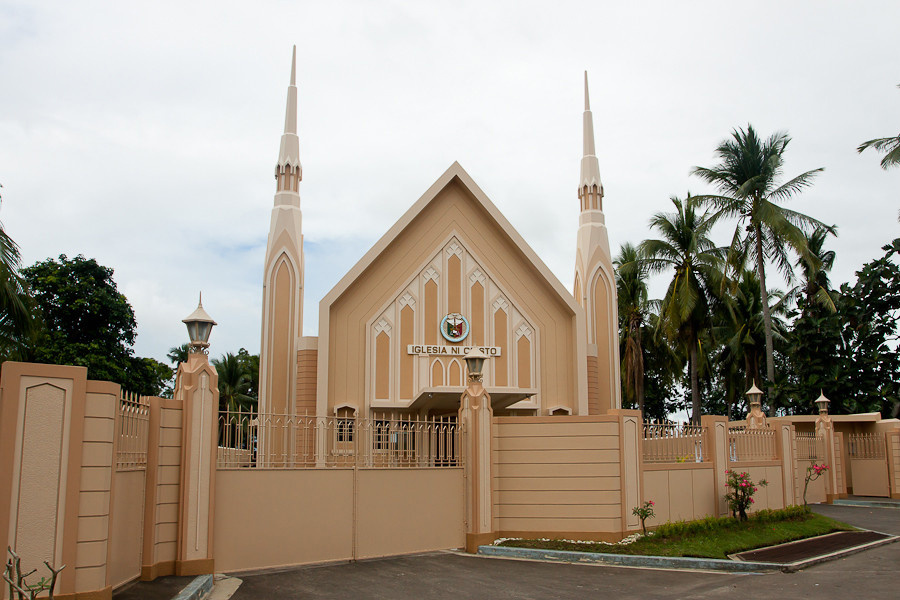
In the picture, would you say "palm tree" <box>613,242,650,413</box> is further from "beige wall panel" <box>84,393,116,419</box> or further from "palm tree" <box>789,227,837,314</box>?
"beige wall panel" <box>84,393,116,419</box>

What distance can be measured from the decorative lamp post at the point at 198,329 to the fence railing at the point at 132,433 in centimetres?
124

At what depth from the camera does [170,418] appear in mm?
10711

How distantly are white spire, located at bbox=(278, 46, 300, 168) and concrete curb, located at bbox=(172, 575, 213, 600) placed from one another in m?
14.5

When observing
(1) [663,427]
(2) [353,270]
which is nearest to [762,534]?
(1) [663,427]

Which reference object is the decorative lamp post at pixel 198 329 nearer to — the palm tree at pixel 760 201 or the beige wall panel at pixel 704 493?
the beige wall panel at pixel 704 493

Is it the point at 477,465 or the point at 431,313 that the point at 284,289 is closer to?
the point at 431,313

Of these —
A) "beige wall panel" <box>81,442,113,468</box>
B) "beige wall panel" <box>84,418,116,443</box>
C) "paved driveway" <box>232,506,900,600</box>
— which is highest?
"beige wall panel" <box>84,418,116,443</box>

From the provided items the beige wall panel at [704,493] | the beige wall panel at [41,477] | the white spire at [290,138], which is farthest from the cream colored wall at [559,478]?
the white spire at [290,138]

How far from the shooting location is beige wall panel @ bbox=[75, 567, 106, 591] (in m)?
8.07

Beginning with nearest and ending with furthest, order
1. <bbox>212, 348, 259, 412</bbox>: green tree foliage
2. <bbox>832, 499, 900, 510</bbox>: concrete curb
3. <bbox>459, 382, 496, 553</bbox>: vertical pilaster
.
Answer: <bbox>459, 382, 496, 553</bbox>: vertical pilaster
<bbox>832, 499, 900, 510</bbox>: concrete curb
<bbox>212, 348, 259, 412</bbox>: green tree foliage

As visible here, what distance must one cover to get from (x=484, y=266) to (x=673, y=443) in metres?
7.16

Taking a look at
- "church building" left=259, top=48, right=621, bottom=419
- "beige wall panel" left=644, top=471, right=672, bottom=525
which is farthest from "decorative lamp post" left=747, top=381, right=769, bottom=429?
"beige wall panel" left=644, top=471, right=672, bottom=525

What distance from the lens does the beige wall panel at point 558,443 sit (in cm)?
1398

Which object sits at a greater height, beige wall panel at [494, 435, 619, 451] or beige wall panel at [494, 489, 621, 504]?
beige wall panel at [494, 435, 619, 451]
